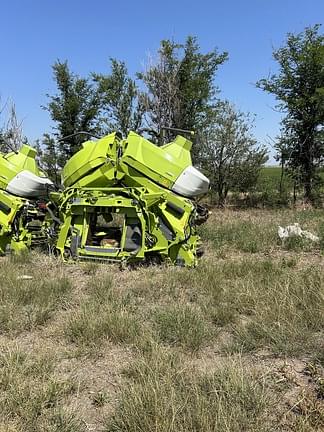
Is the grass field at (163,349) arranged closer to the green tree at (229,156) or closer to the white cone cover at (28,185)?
the white cone cover at (28,185)

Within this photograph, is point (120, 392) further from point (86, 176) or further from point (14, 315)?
point (86, 176)

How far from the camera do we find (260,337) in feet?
10.8

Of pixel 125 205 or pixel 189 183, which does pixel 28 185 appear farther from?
pixel 189 183

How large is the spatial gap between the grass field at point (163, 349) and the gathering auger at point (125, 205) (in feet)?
1.54

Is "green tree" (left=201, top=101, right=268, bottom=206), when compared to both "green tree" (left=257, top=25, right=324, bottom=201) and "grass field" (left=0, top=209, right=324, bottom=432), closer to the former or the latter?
"green tree" (left=257, top=25, right=324, bottom=201)

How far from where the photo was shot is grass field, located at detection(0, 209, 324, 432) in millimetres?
2275

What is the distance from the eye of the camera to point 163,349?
306 centimetres

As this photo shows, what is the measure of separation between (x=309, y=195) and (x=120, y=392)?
13116 millimetres

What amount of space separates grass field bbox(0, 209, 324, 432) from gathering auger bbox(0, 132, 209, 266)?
0.47m

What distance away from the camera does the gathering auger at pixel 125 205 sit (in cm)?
584

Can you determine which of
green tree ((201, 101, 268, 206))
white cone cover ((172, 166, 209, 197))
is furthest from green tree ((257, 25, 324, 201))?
white cone cover ((172, 166, 209, 197))

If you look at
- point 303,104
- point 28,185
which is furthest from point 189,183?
point 303,104

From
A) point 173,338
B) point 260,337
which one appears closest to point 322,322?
point 260,337

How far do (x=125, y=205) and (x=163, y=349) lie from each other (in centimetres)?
305
